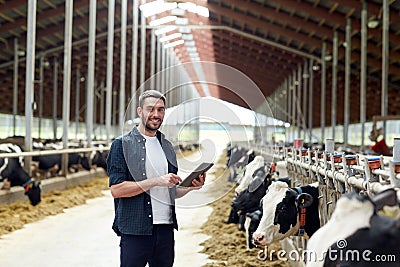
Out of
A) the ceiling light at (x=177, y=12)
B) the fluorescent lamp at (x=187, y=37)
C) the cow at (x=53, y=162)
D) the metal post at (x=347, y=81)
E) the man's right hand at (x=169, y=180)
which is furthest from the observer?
the fluorescent lamp at (x=187, y=37)

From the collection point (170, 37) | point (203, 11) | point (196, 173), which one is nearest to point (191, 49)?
point (170, 37)

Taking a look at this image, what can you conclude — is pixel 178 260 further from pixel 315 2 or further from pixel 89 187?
pixel 315 2

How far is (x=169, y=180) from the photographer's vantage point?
3.13 meters

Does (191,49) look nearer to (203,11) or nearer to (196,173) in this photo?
(203,11)

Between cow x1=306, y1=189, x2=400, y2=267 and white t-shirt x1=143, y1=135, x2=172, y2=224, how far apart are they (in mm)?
1275

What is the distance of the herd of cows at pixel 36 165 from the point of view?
A: 33.4 feet

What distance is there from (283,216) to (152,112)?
4.03ft

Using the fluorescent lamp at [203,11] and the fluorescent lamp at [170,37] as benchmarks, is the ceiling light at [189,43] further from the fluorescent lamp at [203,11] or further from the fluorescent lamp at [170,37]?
the fluorescent lamp at [203,11]

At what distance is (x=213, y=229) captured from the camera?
8133 mm

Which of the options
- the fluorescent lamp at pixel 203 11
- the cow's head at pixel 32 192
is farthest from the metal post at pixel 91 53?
the fluorescent lamp at pixel 203 11

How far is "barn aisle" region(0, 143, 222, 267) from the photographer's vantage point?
20.6 ft

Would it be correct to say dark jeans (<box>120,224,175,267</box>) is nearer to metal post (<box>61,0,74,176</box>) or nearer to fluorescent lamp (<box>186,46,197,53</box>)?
metal post (<box>61,0,74,176</box>)

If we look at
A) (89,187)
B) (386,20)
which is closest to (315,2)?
(386,20)

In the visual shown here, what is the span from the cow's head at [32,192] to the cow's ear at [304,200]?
23.1ft
